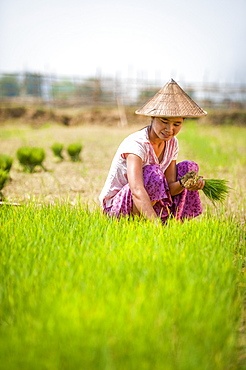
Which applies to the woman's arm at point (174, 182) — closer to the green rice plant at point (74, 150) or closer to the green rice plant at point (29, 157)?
the green rice plant at point (29, 157)

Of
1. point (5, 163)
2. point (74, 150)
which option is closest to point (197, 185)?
point (5, 163)

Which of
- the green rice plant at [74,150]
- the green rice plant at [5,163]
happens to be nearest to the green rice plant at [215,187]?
the green rice plant at [5,163]

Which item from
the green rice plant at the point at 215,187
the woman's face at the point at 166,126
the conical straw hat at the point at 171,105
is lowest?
the green rice plant at the point at 215,187

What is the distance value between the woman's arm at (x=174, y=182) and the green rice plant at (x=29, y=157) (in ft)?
9.79

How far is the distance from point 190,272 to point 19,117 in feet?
52.0

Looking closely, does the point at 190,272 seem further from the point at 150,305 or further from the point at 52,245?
the point at 52,245

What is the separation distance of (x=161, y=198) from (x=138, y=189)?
214mm

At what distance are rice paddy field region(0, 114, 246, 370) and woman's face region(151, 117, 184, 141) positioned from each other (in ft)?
1.85

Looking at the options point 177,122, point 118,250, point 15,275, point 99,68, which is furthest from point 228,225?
point 99,68

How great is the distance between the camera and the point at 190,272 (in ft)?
6.41

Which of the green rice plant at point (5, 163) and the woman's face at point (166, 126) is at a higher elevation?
the woman's face at point (166, 126)

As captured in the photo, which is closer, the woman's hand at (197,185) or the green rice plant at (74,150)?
the woman's hand at (197,185)

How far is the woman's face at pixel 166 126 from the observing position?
2773 millimetres

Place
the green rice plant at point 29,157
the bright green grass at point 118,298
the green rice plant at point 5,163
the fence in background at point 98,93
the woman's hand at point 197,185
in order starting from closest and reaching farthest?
the bright green grass at point 118,298
the woman's hand at point 197,185
the green rice plant at point 5,163
the green rice plant at point 29,157
the fence in background at point 98,93
